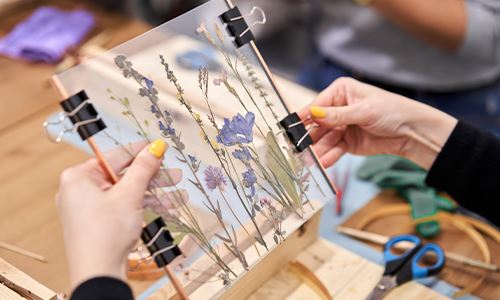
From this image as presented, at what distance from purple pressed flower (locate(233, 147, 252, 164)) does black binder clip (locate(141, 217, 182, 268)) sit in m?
0.13

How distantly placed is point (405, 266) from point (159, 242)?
35 centimetres

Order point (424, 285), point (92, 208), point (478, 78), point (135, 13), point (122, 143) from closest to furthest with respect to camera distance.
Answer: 1. point (92, 208)
2. point (122, 143)
3. point (424, 285)
4. point (478, 78)
5. point (135, 13)

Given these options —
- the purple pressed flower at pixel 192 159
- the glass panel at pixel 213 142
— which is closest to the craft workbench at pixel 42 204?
the glass panel at pixel 213 142

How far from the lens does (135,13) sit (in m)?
1.79

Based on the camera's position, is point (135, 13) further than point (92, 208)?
Yes

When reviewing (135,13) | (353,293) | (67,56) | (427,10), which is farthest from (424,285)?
(135,13)

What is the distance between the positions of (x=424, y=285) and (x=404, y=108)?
238 millimetres

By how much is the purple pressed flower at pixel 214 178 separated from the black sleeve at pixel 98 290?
0.19m

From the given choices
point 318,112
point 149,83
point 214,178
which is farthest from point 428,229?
point 149,83

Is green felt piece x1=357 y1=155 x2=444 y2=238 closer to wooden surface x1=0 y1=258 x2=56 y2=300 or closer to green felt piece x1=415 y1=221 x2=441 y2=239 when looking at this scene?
green felt piece x1=415 y1=221 x2=441 y2=239

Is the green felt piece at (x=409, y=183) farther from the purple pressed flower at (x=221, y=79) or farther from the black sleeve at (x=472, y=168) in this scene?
the purple pressed flower at (x=221, y=79)

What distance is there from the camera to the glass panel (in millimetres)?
691

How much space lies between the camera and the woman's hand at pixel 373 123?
827 mm

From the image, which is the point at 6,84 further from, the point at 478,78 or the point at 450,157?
the point at 478,78
